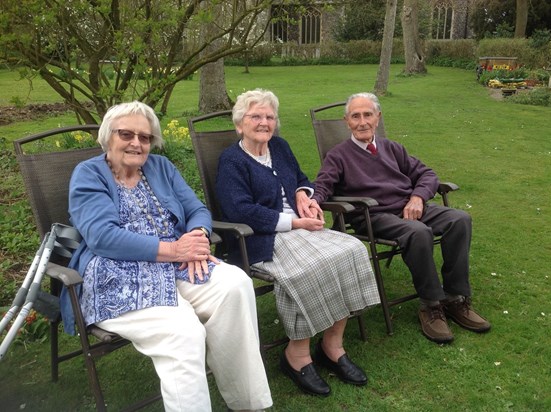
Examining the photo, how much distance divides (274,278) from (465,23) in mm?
36715

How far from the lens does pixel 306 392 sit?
2.65m

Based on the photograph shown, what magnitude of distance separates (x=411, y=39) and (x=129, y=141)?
18757 millimetres

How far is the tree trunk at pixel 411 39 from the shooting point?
17.7 meters

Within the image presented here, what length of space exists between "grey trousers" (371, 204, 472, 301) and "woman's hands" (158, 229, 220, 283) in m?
1.16

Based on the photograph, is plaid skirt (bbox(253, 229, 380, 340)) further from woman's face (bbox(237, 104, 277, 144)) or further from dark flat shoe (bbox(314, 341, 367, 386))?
woman's face (bbox(237, 104, 277, 144))

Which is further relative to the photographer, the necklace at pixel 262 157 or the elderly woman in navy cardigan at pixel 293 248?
the necklace at pixel 262 157

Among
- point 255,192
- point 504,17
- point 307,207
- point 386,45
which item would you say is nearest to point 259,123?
point 255,192

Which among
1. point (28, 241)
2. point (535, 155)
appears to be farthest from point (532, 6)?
point (28, 241)

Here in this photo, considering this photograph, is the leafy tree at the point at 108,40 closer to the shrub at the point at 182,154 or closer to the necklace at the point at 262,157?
the shrub at the point at 182,154

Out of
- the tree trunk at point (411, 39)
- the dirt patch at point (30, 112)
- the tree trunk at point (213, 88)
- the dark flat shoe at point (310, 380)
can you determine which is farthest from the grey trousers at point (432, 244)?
the tree trunk at point (411, 39)

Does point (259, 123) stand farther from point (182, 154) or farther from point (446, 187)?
point (182, 154)

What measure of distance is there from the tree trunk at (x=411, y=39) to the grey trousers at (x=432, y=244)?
1583 cm

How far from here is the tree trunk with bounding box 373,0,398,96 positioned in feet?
44.1

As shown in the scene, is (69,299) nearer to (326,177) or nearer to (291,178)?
(291,178)
